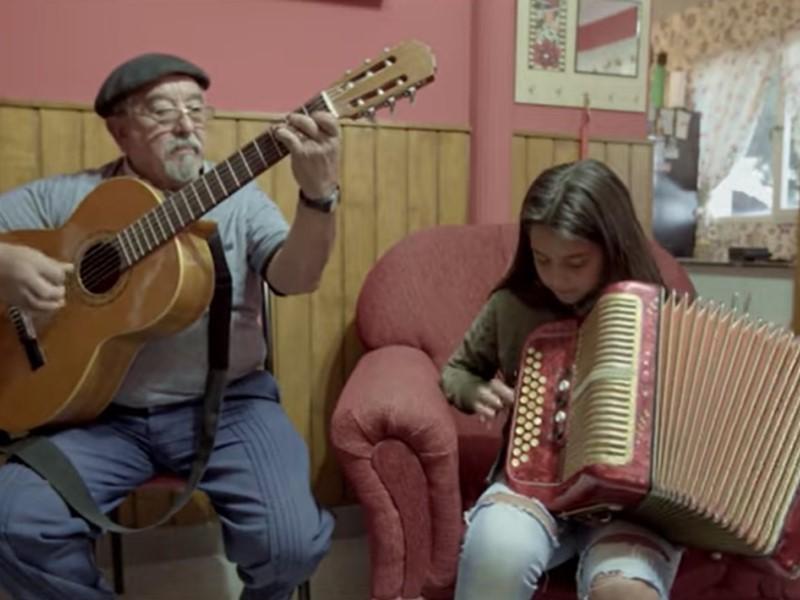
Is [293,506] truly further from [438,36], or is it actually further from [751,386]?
[438,36]

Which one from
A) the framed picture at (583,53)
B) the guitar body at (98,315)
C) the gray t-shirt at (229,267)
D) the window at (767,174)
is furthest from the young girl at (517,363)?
the window at (767,174)

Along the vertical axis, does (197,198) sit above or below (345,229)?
above

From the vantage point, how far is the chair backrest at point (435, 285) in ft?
5.82

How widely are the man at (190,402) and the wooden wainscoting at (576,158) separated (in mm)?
925

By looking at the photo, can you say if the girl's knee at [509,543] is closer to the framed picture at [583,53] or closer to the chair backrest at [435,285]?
the chair backrest at [435,285]

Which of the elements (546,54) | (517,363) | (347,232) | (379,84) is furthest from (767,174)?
(379,84)

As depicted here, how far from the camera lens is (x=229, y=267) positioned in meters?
1.37

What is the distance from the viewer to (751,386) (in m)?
1.07

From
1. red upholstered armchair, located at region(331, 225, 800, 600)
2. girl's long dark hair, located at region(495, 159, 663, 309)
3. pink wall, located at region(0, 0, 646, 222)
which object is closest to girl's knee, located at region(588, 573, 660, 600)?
red upholstered armchair, located at region(331, 225, 800, 600)

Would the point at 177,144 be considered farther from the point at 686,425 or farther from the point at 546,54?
the point at 546,54

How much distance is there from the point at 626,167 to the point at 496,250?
641 mm

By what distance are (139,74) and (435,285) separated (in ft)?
2.59

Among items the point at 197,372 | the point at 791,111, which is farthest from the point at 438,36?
the point at 791,111

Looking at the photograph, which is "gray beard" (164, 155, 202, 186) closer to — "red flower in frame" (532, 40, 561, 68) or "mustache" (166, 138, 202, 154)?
"mustache" (166, 138, 202, 154)
